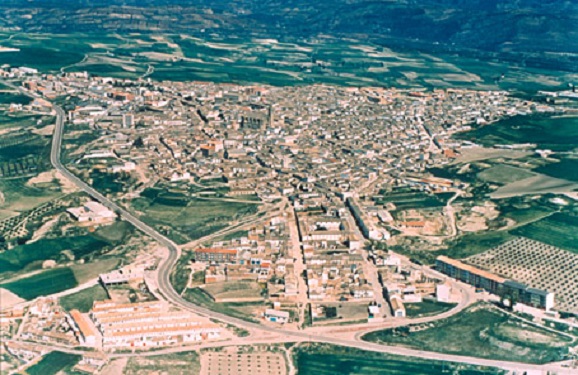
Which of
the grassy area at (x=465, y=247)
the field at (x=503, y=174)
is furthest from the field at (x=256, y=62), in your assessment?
the grassy area at (x=465, y=247)

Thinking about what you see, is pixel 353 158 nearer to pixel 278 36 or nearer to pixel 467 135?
pixel 467 135

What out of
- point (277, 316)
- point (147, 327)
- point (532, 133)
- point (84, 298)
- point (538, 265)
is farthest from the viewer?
point (532, 133)

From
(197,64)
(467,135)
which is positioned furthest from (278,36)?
(467,135)

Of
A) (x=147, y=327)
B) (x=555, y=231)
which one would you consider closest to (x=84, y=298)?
(x=147, y=327)

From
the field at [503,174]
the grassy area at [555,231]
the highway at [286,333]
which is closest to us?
the highway at [286,333]

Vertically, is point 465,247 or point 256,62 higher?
point 465,247

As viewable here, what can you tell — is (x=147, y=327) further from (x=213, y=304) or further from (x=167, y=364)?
(x=213, y=304)

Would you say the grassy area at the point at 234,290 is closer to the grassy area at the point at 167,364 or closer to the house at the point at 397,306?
the grassy area at the point at 167,364

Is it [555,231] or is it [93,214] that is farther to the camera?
[93,214]
